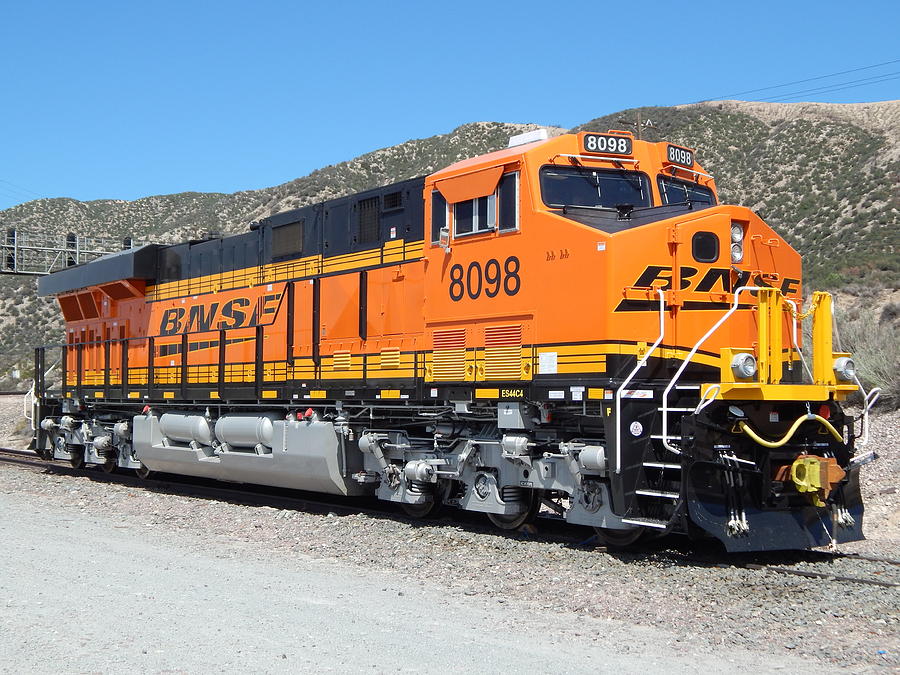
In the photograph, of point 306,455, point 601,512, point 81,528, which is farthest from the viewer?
point 306,455

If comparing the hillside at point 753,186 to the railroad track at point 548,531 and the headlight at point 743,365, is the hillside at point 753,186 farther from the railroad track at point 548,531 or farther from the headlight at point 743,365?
the headlight at point 743,365

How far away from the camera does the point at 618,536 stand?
8734 mm

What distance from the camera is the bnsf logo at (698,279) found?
8.41 m

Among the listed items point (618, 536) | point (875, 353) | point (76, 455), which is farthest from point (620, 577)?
point (76, 455)

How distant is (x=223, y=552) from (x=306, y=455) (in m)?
2.76

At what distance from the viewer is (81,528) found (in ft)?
35.1

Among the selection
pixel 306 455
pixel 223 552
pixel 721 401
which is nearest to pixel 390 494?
pixel 306 455

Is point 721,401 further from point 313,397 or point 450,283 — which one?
point 313,397

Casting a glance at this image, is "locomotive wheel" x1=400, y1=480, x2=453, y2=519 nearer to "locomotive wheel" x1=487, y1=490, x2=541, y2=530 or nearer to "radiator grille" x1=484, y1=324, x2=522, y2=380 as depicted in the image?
"locomotive wheel" x1=487, y1=490, x2=541, y2=530

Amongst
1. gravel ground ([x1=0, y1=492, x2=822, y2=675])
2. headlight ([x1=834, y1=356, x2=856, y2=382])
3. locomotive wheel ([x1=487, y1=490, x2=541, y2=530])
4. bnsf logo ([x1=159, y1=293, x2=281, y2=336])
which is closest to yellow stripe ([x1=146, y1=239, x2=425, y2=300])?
bnsf logo ([x1=159, y1=293, x2=281, y2=336])

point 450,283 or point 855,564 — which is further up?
point 450,283

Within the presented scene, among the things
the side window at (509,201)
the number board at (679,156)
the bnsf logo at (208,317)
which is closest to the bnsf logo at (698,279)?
the side window at (509,201)

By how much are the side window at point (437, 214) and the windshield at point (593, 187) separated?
142cm

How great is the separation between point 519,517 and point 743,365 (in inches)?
122
